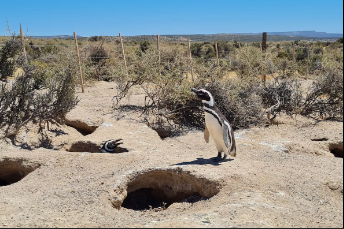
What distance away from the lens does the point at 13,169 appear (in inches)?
265

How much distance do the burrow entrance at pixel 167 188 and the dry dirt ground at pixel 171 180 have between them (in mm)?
17

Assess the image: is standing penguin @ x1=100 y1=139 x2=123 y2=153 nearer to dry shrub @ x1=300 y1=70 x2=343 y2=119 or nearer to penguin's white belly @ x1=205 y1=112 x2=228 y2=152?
penguin's white belly @ x1=205 y1=112 x2=228 y2=152

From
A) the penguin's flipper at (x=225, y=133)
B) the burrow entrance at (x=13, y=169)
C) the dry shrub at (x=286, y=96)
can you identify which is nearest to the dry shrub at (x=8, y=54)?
the burrow entrance at (x=13, y=169)

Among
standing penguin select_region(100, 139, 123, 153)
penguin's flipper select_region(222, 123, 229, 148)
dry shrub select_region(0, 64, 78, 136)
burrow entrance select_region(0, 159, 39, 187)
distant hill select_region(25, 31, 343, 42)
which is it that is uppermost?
distant hill select_region(25, 31, 343, 42)

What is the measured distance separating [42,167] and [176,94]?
150 inches

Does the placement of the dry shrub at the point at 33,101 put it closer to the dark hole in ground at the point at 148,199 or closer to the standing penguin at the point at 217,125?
the dark hole in ground at the point at 148,199

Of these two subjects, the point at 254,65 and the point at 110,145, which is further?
the point at 254,65

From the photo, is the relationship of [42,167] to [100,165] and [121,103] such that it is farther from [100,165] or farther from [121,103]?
[121,103]

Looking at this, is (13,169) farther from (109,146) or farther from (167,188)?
(167,188)

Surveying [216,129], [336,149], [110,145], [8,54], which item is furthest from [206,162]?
[8,54]

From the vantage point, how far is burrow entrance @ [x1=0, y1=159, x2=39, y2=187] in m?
6.44

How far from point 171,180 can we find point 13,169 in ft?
10.5

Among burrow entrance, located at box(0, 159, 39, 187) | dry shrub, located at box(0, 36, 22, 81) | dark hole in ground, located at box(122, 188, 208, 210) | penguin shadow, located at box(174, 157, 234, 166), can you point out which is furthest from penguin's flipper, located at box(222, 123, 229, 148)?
dry shrub, located at box(0, 36, 22, 81)

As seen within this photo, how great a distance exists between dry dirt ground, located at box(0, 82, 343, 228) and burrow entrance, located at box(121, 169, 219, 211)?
2cm
